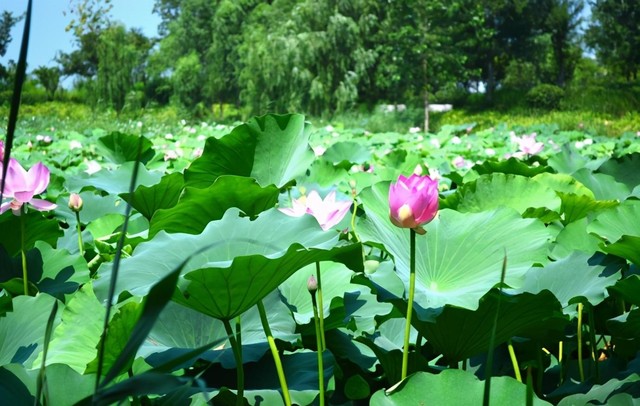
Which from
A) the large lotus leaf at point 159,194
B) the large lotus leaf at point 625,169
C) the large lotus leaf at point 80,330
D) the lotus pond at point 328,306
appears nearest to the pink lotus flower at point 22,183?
the lotus pond at point 328,306

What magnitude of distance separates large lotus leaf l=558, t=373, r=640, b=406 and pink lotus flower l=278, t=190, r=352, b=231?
0.97 feet

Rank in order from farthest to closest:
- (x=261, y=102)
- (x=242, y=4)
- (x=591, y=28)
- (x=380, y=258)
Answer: (x=242, y=4)
(x=591, y=28)
(x=261, y=102)
(x=380, y=258)

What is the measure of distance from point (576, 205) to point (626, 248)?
420 mm

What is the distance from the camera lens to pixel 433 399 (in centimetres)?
51

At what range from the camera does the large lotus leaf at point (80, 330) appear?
633mm

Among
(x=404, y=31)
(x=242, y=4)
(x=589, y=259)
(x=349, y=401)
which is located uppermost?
(x=242, y=4)

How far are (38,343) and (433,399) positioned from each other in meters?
0.37

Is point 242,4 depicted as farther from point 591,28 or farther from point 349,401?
point 349,401

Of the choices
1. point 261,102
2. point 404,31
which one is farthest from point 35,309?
point 404,31

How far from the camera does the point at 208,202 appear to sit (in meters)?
0.80

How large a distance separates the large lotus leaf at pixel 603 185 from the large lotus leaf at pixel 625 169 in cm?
13

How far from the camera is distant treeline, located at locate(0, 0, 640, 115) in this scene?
15.9 m

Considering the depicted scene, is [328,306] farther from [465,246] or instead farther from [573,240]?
[573,240]

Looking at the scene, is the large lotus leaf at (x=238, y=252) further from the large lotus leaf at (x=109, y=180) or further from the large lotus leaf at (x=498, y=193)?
the large lotus leaf at (x=109, y=180)
